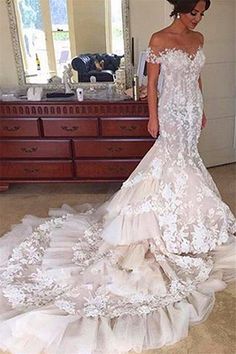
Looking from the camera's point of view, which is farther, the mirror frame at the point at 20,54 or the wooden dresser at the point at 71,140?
the mirror frame at the point at 20,54

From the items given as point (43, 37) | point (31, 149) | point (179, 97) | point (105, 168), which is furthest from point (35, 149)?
point (179, 97)

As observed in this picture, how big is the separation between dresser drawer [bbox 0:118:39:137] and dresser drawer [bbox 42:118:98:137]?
0.09m

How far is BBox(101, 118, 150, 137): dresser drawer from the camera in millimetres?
2930

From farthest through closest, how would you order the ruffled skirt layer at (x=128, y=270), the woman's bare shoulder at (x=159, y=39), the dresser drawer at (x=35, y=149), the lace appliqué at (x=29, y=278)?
the dresser drawer at (x=35, y=149) → the woman's bare shoulder at (x=159, y=39) → the lace appliqué at (x=29, y=278) → the ruffled skirt layer at (x=128, y=270)

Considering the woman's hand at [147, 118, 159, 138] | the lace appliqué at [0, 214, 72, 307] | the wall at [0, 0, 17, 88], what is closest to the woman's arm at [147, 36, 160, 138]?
the woman's hand at [147, 118, 159, 138]

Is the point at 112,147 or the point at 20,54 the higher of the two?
the point at 20,54

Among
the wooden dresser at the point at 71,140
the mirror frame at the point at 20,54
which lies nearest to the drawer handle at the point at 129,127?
the wooden dresser at the point at 71,140

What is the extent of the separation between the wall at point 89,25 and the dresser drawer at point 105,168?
1049 millimetres

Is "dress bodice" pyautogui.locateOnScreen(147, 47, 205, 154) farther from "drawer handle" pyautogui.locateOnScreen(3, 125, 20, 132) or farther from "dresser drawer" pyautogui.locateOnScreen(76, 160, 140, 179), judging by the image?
"drawer handle" pyautogui.locateOnScreen(3, 125, 20, 132)

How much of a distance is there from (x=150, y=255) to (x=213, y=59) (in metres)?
2.14

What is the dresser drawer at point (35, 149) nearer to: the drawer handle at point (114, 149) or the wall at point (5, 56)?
the drawer handle at point (114, 149)

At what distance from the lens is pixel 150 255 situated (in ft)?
6.81

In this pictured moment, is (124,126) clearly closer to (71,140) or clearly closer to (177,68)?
(71,140)

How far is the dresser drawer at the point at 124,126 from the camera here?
293 centimetres
